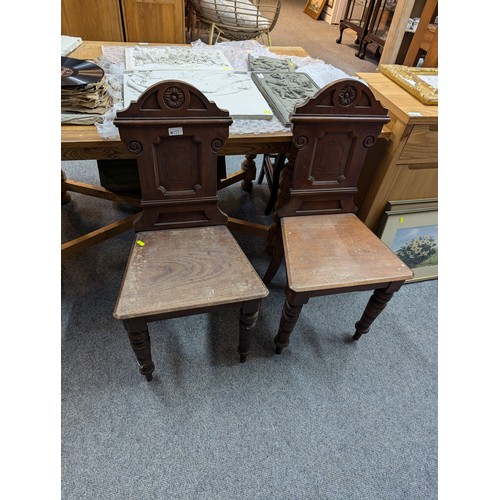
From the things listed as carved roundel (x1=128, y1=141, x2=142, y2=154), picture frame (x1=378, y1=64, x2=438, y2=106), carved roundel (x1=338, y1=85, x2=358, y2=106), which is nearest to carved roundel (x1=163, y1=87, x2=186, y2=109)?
carved roundel (x1=128, y1=141, x2=142, y2=154)

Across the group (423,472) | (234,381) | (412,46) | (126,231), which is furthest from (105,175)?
(412,46)

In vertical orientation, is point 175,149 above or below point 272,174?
above

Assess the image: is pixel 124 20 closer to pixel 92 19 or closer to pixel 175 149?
pixel 92 19

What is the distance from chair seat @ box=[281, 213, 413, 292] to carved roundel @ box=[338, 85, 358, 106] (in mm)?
424

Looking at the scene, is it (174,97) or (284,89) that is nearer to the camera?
(174,97)

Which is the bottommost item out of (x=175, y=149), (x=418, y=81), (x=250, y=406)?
(x=250, y=406)

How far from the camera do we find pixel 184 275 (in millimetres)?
1061

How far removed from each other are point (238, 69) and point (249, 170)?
626mm

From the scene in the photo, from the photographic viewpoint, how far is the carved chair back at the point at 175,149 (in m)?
0.94

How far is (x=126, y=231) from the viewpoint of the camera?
1.85 meters

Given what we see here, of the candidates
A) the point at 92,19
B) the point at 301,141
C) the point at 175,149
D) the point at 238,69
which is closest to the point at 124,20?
the point at 92,19

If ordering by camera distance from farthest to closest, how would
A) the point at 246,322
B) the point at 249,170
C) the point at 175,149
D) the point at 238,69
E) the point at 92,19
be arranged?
1. the point at 92,19
2. the point at 249,170
3. the point at 238,69
4. the point at 246,322
5. the point at 175,149

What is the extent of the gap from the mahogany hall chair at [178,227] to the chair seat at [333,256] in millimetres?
161

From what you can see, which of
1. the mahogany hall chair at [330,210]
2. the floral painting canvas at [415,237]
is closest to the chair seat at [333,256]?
the mahogany hall chair at [330,210]
